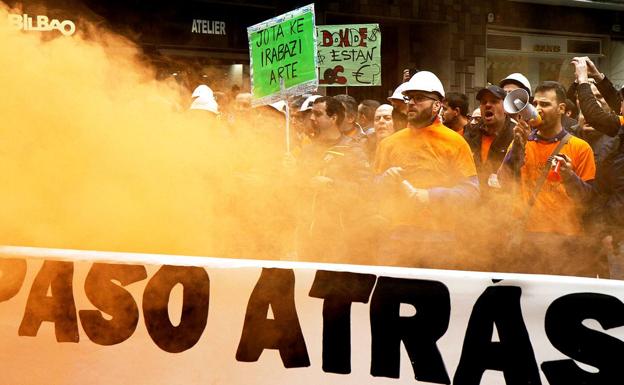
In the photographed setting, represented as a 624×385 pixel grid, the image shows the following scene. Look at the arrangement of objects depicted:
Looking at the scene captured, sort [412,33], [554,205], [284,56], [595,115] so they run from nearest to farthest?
1. [554,205]
2. [595,115]
3. [284,56]
4. [412,33]

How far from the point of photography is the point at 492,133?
21.1ft

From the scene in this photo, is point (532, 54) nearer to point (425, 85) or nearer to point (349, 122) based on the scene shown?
point (349, 122)

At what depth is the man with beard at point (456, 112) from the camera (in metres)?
6.96

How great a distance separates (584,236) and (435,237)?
1.02 meters

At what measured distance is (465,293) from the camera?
120 inches

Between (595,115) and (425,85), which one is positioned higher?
(425,85)

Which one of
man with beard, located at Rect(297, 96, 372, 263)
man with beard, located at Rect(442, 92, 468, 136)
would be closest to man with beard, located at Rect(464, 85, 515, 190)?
man with beard, located at Rect(442, 92, 468, 136)

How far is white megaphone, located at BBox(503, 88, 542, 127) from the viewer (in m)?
5.47

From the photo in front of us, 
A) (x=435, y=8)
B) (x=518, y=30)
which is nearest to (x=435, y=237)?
(x=435, y=8)

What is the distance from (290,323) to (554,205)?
9.22ft

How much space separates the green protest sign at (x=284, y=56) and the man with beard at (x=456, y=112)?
1259 mm

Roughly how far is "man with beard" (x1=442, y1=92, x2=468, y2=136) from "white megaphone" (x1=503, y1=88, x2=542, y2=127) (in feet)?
3.28

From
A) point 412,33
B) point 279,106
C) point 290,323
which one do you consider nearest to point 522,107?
point 279,106

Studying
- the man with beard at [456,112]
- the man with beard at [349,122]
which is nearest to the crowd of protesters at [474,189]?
the man with beard at [349,122]
